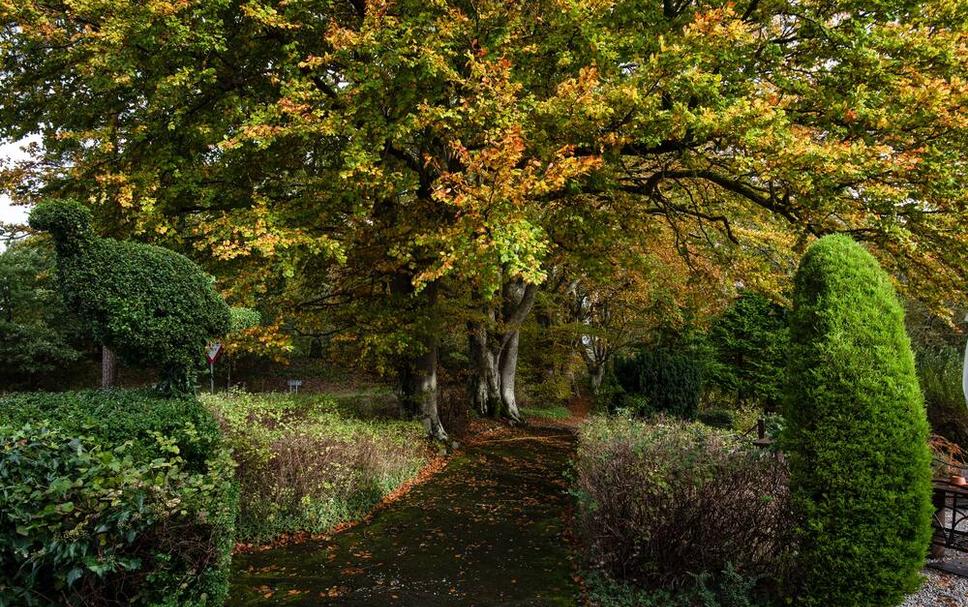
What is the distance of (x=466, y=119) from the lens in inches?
306

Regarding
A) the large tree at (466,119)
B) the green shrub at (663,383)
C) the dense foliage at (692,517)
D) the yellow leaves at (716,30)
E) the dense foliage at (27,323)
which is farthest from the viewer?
the dense foliage at (27,323)

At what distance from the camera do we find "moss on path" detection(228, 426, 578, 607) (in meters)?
4.43

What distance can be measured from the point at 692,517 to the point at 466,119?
18.9 feet

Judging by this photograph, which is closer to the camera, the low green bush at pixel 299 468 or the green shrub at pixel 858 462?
the green shrub at pixel 858 462

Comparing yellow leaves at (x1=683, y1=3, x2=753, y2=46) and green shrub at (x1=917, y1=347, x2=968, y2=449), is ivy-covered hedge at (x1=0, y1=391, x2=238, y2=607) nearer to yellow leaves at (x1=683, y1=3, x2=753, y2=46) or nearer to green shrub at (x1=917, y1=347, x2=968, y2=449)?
yellow leaves at (x1=683, y1=3, x2=753, y2=46)

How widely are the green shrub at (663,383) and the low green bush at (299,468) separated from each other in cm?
579

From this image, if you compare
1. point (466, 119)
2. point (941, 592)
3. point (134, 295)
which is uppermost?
point (466, 119)

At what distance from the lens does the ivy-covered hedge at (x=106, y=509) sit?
116 inches

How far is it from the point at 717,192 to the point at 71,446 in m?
10.3

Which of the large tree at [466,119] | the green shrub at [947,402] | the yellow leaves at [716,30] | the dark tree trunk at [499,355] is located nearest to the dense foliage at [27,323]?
the dark tree trunk at [499,355]

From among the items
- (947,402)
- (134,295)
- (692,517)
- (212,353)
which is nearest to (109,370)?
(212,353)

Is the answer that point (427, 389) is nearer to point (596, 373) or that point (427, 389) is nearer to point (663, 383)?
point (663, 383)

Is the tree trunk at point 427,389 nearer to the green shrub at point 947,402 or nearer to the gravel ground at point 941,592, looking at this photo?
the gravel ground at point 941,592

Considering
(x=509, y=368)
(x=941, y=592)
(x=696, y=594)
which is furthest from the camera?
(x=509, y=368)
